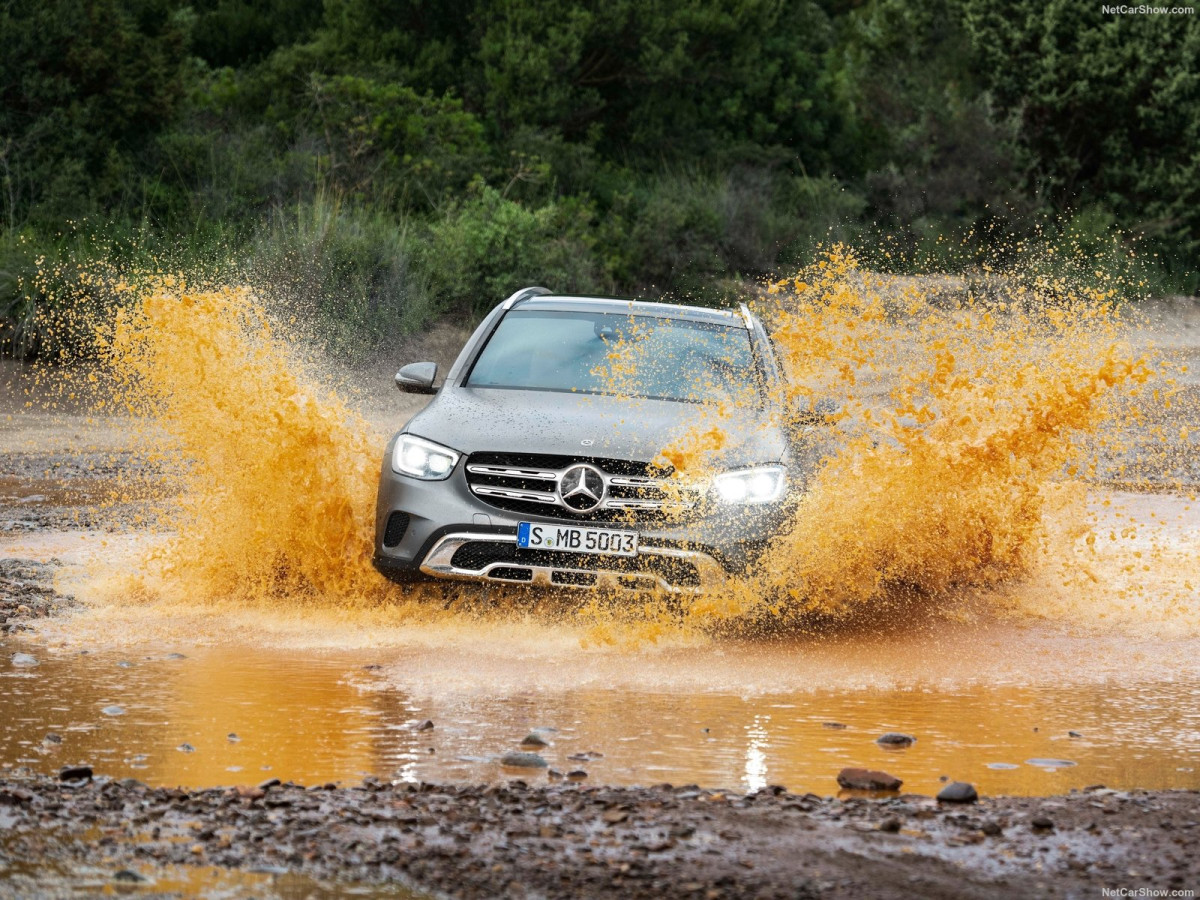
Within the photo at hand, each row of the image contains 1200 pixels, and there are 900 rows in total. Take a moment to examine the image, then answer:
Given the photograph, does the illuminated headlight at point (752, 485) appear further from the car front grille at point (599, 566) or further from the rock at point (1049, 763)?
the rock at point (1049, 763)

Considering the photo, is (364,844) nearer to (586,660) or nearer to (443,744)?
(443,744)

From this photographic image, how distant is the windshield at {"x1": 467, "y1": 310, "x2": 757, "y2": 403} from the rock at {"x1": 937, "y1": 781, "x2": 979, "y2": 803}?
3.85 meters

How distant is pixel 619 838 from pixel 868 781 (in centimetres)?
111

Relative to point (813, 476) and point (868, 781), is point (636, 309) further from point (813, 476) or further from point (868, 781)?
point (868, 781)

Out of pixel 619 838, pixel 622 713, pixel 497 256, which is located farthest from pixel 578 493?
pixel 497 256

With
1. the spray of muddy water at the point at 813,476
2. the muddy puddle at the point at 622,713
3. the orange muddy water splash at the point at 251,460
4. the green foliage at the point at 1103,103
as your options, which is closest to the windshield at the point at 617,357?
the spray of muddy water at the point at 813,476

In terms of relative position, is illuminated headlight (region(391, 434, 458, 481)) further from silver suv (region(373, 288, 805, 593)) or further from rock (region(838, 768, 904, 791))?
rock (region(838, 768, 904, 791))

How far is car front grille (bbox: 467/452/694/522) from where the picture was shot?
7.84 m

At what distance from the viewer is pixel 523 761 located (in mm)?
5664

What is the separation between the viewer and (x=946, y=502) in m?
9.04

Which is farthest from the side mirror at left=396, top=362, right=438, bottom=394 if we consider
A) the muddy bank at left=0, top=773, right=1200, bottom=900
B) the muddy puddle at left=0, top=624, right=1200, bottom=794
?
the muddy bank at left=0, top=773, right=1200, bottom=900

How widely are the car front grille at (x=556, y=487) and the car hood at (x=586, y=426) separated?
0.15ft

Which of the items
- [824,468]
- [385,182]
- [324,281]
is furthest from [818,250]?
[824,468]

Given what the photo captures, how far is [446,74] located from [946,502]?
22.2 meters
